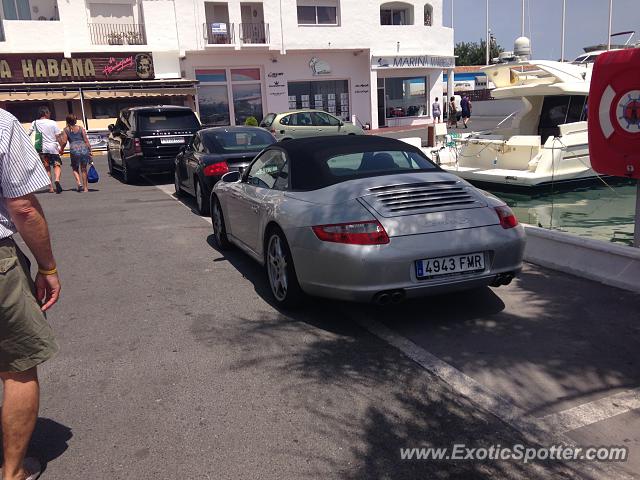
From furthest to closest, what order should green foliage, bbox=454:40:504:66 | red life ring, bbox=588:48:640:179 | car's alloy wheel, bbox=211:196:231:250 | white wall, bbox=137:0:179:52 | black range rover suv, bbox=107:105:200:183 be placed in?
green foliage, bbox=454:40:504:66 < white wall, bbox=137:0:179:52 < black range rover suv, bbox=107:105:200:183 < car's alloy wheel, bbox=211:196:231:250 < red life ring, bbox=588:48:640:179

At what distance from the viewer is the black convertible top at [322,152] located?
514 centimetres

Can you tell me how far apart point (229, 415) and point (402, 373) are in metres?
1.17

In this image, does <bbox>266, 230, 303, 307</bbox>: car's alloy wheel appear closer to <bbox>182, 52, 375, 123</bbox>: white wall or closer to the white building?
the white building

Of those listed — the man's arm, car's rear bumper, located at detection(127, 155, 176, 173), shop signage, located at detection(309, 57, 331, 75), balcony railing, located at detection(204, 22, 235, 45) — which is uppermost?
balcony railing, located at detection(204, 22, 235, 45)

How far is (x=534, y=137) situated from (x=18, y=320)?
1106 centimetres

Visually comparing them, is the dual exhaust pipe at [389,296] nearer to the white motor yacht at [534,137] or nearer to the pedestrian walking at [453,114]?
the white motor yacht at [534,137]

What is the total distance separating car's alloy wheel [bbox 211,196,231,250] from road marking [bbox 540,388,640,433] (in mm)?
4783

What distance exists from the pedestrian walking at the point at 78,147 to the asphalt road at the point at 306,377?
796 centimetres

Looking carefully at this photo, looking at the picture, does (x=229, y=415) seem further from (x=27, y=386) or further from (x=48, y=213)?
(x=48, y=213)

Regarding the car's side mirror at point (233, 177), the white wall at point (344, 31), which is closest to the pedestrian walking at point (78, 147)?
the car's side mirror at point (233, 177)

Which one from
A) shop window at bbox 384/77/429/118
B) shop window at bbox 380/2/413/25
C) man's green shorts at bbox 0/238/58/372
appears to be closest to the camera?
man's green shorts at bbox 0/238/58/372

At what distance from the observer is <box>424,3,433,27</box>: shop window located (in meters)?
38.4

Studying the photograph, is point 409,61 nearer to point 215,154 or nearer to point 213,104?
point 213,104

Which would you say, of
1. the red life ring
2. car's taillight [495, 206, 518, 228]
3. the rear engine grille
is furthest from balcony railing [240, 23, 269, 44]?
car's taillight [495, 206, 518, 228]
